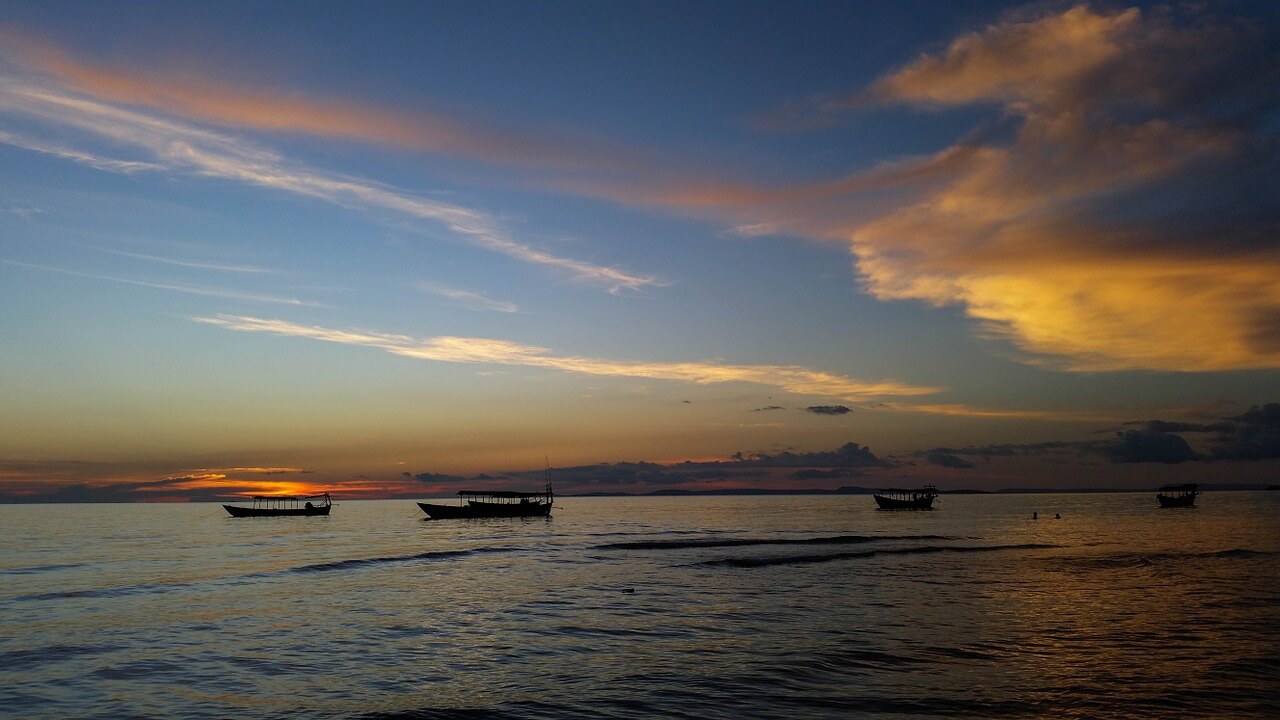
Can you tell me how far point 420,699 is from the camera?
21750 mm

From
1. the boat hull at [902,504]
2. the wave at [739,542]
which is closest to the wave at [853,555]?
the wave at [739,542]

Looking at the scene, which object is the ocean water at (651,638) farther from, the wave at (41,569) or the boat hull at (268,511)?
the boat hull at (268,511)

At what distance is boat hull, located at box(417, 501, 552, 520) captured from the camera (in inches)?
→ 5586

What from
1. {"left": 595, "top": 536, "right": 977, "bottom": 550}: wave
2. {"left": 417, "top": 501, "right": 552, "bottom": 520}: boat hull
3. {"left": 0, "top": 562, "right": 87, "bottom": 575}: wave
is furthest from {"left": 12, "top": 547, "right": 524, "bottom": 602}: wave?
{"left": 417, "top": 501, "right": 552, "bottom": 520}: boat hull

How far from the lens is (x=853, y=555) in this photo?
6650 centimetres

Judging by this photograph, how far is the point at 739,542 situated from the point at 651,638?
5601 cm

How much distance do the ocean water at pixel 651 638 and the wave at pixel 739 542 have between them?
1714 centimetres

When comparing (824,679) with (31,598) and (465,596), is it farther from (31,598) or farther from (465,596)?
(31,598)

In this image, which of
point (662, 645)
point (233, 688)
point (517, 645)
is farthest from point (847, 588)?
point (233, 688)

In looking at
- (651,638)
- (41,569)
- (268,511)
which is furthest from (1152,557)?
(268,511)

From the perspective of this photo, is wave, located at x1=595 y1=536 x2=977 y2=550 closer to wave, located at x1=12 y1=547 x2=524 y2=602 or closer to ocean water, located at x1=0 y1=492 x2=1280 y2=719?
wave, located at x1=12 y1=547 x2=524 y2=602

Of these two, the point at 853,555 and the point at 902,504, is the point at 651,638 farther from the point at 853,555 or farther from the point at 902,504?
the point at 902,504

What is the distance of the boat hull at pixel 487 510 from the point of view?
141875 millimetres

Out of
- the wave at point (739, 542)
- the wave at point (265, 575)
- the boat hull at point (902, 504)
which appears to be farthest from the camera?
the boat hull at point (902, 504)
